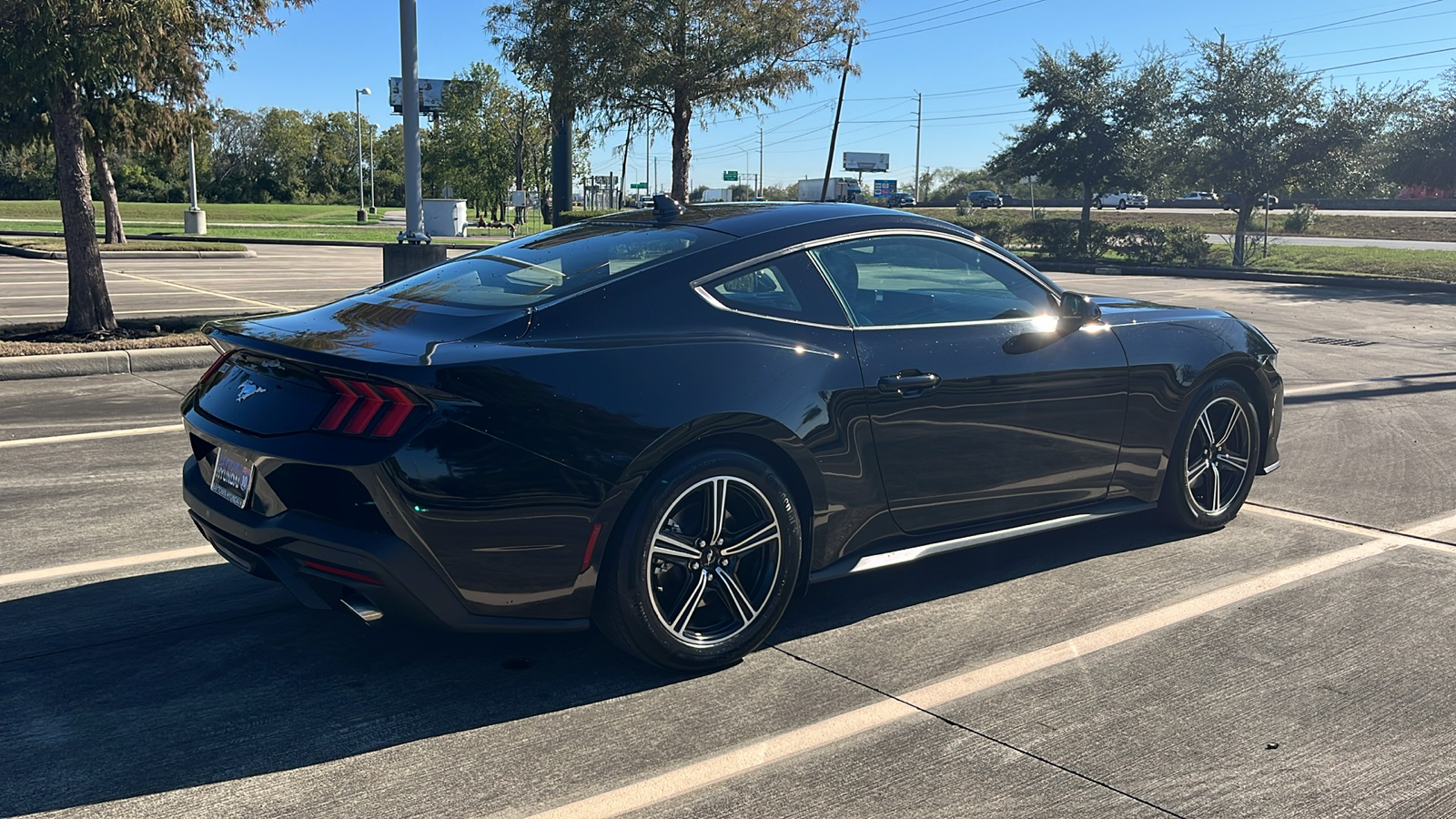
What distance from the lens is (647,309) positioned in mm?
3775

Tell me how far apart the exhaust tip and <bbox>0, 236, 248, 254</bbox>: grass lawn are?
25.8 m

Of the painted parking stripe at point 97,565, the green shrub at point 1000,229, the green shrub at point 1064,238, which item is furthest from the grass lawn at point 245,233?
the painted parking stripe at point 97,565

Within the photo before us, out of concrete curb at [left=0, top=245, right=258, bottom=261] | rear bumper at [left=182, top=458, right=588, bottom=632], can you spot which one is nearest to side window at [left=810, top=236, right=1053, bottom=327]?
rear bumper at [left=182, top=458, right=588, bottom=632]

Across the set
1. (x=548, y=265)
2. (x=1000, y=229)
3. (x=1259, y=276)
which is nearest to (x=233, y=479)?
(x=548, y=265)

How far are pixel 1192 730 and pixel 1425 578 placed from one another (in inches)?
87.1

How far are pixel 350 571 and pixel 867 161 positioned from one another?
118 meters

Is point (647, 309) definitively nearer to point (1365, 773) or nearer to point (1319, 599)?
point (1365, 773)

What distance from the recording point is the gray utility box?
159 ft

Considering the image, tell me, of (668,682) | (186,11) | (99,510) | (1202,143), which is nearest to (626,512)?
(668,682)

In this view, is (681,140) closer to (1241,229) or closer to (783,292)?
(1241,229)

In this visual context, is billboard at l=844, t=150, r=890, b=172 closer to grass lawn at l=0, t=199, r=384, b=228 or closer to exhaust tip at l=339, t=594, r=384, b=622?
grass lawn at l=0, t=199, r=384, b=228

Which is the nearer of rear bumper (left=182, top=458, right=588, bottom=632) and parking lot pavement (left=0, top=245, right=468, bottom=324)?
rear bumper (left=182, top=458, right=588, bottom=632)

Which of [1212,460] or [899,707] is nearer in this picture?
[899,707]

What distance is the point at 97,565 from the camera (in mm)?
4820
